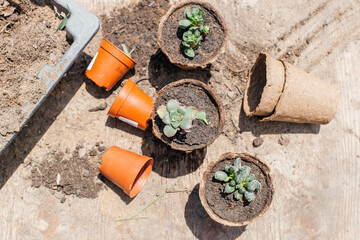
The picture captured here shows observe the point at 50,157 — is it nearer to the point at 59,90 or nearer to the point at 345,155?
the point at 59,90

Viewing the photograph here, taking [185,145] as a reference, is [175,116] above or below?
above

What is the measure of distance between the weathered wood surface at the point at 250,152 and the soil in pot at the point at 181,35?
30cm

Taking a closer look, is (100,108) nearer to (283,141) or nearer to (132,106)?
(132,106)

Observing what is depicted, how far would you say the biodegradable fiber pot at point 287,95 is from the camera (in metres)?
1.86

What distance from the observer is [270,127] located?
2.18 metres

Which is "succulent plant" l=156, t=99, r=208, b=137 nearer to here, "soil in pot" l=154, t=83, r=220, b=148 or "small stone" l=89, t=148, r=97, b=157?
"soil in pot" l=154, t=83, r=220, b=148

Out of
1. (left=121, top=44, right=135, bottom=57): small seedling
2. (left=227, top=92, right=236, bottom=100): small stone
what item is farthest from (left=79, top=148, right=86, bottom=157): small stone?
(left=227, top=92, right=236, bottom=100): small stone

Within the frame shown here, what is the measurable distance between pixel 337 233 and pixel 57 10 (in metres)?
2.43

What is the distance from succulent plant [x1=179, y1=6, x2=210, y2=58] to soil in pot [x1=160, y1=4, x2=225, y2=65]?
2.3 inches

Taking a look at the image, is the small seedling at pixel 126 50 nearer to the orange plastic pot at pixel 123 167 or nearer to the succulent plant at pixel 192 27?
the succulent plant at pixel 192 27

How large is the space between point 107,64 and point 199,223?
49.3 inches

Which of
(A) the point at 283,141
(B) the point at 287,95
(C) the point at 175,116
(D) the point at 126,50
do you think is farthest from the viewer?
(A) the point at 283,141

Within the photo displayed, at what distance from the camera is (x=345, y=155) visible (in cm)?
220

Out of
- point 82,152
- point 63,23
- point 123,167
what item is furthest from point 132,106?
point 63,23
